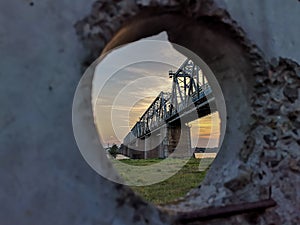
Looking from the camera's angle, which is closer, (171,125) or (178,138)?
(178,138)

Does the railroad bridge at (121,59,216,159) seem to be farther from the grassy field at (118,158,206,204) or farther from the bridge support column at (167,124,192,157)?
the grassy field at (118,158,206,204)

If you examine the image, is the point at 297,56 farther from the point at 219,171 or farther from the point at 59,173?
the point at 59,173

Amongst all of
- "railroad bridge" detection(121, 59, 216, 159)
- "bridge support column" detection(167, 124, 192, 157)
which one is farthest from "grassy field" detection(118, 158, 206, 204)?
"bridge support column" detection(167, 124, 192, 157)

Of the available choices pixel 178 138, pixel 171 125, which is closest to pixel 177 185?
pixel 178 138

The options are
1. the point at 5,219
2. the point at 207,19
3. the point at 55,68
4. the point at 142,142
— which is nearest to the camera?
the point at 5,219

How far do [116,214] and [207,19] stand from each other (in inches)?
36.2

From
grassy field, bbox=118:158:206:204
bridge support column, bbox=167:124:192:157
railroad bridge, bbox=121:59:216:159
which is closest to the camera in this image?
grassy field, bbox=118:158:206:204

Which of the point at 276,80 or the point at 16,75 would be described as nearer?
the point at 16,75

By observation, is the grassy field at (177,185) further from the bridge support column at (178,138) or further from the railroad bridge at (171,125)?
the bridge support column at (178,138)

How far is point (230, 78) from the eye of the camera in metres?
1.70

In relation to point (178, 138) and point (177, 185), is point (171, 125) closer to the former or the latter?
point (178, 138)

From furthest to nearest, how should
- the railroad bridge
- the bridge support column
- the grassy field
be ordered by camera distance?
the bridge support column → the railroad bridge → the grassy field

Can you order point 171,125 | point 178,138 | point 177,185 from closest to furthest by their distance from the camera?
point 177,185 → point 178,138 → point 171,125

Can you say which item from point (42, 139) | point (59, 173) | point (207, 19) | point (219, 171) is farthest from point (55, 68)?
point (219, 171)
